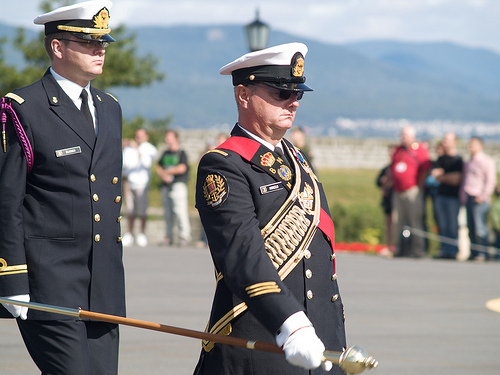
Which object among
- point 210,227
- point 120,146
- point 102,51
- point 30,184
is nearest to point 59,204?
Answer: point 30,184

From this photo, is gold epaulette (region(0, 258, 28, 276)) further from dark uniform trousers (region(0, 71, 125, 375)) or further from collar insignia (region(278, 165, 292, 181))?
collar insignia (region(278, 165, 292, 181))

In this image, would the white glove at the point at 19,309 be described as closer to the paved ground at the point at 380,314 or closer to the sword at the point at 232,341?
the sword at the point at 232,341

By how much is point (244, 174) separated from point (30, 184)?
3.92 feet

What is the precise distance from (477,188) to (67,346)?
1008cm

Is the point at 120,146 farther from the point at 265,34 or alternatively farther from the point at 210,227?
the point at 265,34

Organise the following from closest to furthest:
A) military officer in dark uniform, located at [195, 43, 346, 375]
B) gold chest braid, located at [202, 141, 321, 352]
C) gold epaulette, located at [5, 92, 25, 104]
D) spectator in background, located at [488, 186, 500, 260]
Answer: military officer in dark uniform, located at [195, 43, 346, 375] → gold chest braid, located at [202, 141, 321, 352] → gold epaulette, located at [5, 92, 25, 104] → spectator in background, located at [488, 186, 500, 260]

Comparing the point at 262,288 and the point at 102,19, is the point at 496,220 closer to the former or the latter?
the point at 102,19

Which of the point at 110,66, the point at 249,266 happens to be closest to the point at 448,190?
the point at 249,266

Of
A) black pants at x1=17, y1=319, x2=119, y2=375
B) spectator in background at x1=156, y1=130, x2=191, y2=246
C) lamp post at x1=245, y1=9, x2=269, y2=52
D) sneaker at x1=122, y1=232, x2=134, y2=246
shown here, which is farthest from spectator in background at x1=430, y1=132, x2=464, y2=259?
black pants at x1=17, y1=319, x2=119, y2=375

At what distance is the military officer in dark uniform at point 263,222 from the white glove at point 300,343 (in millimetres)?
152

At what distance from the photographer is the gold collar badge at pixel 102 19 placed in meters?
4.36

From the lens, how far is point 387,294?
10.5 m

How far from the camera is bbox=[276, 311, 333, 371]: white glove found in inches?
119

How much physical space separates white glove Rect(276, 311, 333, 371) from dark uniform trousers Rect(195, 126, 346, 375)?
11cm
